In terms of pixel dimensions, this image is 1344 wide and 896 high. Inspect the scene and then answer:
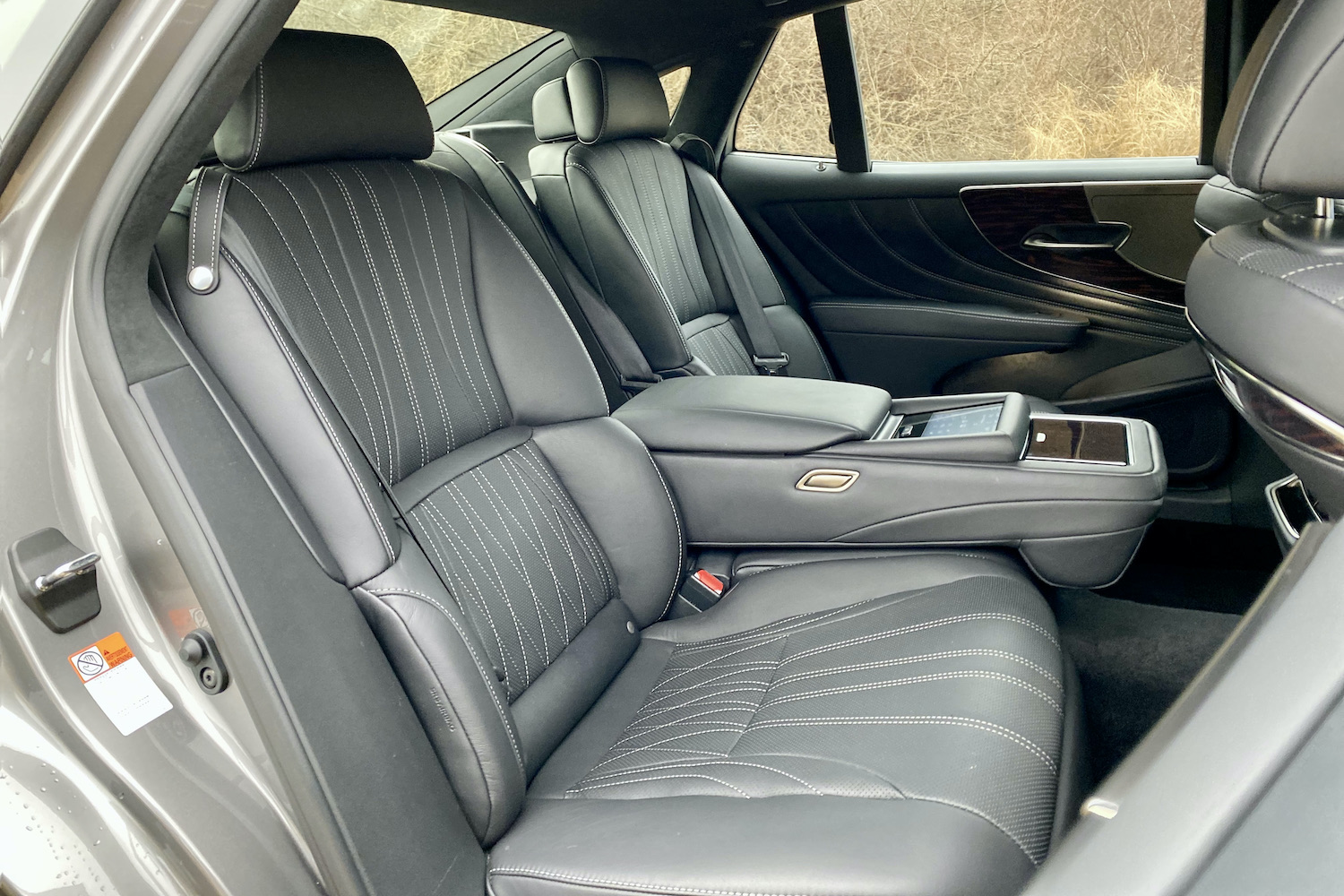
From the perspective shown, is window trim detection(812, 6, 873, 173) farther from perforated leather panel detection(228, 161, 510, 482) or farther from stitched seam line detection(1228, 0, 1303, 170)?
stitched seam line detection(1228, 0, 1303, 170)

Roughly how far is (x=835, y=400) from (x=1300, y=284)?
93 centimetres

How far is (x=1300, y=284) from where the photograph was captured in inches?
36.5

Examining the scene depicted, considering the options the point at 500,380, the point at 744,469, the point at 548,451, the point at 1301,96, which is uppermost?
the point at 1301,96

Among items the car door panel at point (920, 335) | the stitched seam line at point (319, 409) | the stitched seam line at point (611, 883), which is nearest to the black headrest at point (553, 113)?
the car door panel at point (920, 335)

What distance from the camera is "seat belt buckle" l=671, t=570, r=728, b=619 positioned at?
171 cm

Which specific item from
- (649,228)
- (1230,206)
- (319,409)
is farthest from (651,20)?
(319,409)

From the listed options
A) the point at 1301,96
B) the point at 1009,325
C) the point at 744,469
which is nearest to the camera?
the point at 1301,96

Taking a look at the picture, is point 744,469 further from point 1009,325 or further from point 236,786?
point 1009,325

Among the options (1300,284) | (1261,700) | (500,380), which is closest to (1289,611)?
(1261,700)

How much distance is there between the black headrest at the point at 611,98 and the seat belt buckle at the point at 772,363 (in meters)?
0.60

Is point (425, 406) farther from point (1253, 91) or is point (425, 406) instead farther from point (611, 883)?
point (1253, 91)

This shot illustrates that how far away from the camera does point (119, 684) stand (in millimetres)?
934

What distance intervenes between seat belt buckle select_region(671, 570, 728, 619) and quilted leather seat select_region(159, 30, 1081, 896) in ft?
0.18

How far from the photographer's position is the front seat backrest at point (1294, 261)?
0.86 meters
